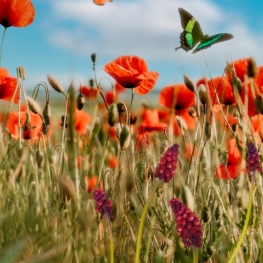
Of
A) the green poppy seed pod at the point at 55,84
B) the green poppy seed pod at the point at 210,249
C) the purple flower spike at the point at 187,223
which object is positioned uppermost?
the green poppy seed pod at the point at 55,84

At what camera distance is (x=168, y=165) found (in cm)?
69

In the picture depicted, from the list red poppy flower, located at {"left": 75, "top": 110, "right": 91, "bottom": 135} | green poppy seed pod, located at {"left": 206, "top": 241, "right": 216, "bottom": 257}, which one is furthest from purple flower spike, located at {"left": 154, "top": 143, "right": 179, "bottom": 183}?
red poppy flower, located at {"left": 75, "top": 110, "right": 91, "bottom": 135}

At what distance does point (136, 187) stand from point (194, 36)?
0.40 m

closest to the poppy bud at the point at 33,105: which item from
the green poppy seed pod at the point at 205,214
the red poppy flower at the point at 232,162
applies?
the green poppy seed pod at the point at 205,214

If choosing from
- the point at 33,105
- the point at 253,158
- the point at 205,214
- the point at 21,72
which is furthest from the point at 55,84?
the point at 253,158

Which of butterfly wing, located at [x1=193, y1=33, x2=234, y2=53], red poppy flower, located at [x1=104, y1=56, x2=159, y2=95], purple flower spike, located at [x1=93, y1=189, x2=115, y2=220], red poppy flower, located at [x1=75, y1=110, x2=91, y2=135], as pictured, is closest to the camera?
purple flower spike, located at [x1=93, y1=189, x2=115, y2=220]

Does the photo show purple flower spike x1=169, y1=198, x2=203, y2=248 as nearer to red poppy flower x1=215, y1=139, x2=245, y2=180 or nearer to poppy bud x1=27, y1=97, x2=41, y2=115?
poppy bud x1=27, y1=97, x2=41, y2=115

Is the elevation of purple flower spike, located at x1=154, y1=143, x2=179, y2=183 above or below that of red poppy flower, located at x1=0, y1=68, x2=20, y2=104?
below

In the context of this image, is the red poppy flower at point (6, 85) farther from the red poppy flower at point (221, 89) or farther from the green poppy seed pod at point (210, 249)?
the green poppy seed pod at point (210, 249)

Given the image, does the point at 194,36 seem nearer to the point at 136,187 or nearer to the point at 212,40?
the point at 212,40

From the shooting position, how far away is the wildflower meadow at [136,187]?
2.48ft

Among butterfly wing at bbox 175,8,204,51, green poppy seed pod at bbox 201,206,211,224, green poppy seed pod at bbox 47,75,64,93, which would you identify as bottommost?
green poppy seed pod at bbox 201,206,211,224

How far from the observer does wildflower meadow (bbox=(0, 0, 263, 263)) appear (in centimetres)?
76

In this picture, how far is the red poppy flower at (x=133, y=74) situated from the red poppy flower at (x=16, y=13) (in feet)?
0.95
